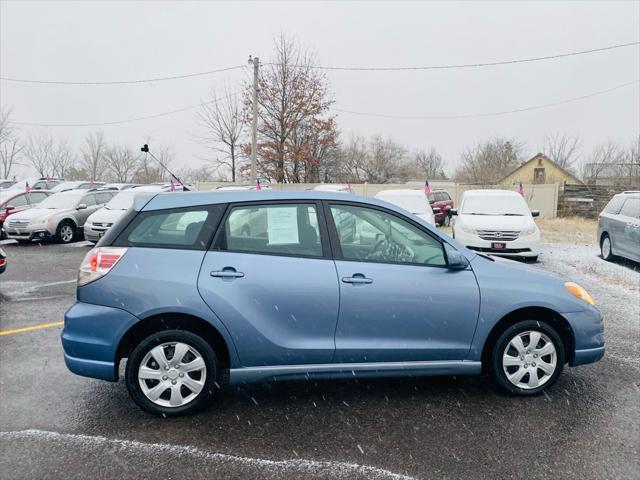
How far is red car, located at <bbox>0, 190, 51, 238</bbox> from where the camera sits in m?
15.0

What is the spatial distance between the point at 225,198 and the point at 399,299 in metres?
1.50

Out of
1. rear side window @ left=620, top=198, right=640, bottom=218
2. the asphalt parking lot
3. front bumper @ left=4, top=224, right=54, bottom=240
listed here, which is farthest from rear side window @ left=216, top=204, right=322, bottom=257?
front bumper @ left=4, top=224, right=54, bottom=240

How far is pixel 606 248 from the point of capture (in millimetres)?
10734

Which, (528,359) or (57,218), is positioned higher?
(57,218)

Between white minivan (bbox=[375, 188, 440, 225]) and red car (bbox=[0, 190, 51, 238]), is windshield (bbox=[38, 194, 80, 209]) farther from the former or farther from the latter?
white minivan (bbox=[375, 188, 440, 225])

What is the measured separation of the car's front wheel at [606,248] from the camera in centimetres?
1057

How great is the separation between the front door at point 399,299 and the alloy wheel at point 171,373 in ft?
3.37

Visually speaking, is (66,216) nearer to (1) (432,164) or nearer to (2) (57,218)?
(2) (57,218)

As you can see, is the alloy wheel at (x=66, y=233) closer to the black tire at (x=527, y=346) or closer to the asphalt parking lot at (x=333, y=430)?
the asphalt parking lot at (x=333, y=430)

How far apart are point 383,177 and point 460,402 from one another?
50.7 meters

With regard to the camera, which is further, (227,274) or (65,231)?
(65,231)

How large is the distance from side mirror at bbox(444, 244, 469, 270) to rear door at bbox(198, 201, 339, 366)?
0.88 meters

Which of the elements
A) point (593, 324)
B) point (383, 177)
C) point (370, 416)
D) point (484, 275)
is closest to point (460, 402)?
point (370, 416)

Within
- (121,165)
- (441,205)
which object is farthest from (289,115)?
(121,165)
